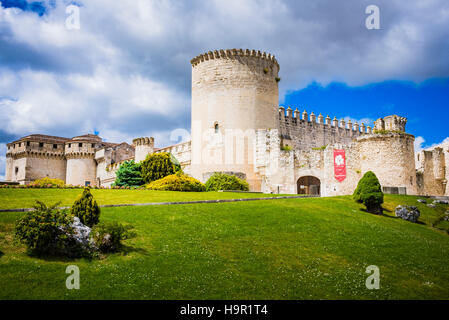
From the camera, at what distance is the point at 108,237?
11.0 metres

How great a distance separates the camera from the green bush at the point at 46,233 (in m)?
10.1

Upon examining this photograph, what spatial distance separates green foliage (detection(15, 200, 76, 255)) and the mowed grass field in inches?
14.9

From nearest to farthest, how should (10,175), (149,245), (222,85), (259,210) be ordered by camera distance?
(149,245)
(259,210)
(222,85)
(10,175)

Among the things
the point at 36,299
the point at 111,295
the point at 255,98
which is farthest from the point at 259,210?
the point at 255,98

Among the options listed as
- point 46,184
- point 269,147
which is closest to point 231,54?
point 269,147

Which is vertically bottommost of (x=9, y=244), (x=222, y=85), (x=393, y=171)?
(x=9, y=244)

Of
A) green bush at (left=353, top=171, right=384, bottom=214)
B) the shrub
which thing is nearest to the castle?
green bush at (left=353, top=171, right=384, bottom=214)

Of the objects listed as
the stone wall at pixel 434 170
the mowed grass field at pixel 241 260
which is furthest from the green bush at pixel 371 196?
the stone wall at pixel 434 170

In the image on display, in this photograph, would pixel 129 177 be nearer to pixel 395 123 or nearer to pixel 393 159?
pixel 393 159

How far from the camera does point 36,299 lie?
316 inches

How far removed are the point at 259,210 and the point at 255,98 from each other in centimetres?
1875

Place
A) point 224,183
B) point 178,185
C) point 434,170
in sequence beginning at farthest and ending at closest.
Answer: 1. point 434,170
2. point 224,183
3. point 178,185

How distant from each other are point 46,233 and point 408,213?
17.5 meters
